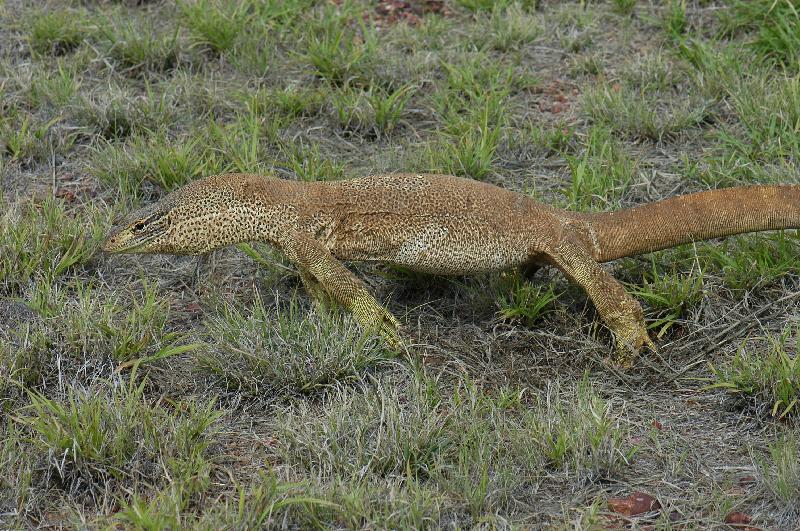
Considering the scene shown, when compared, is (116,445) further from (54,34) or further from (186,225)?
(54,34)

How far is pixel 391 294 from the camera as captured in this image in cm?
538

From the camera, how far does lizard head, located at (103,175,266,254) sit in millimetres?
A: 4891

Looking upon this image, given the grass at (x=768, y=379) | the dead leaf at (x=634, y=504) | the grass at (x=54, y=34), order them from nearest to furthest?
the dead leaf at (x=634, y=504) → the grass at (x=768, y=379) → the grass at (x=54, y=34)

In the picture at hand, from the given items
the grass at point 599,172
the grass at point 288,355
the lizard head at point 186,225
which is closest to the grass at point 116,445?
the grass at point 288,355

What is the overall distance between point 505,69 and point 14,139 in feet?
10.7

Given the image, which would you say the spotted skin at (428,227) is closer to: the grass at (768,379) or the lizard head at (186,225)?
the lizard head at (186,225)

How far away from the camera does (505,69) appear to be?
7211 mm

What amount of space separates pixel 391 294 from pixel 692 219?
1.54 metres

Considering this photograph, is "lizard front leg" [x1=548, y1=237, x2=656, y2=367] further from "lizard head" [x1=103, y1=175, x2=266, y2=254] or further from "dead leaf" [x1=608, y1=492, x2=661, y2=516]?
"lizard head" [x1=103, y1=175, x2=266, y2=254]

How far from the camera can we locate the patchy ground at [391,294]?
156 inches

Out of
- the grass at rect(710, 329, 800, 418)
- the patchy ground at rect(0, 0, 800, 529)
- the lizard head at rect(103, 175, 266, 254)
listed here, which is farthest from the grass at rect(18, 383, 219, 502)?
the grass at rect(710, 329, 800, 418)

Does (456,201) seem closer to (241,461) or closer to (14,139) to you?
(241,461)

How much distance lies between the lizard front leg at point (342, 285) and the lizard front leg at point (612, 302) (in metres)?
0.89

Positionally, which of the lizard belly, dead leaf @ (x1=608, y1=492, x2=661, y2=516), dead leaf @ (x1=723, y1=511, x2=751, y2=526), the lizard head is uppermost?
the lizard head
